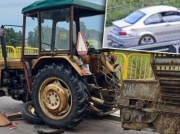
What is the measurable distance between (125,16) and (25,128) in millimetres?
3125

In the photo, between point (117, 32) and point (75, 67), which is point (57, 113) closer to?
point (75, 67)

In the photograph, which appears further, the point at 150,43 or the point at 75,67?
the point at 75,67

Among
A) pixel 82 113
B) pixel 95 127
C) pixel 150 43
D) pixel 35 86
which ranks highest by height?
pixel 150 43

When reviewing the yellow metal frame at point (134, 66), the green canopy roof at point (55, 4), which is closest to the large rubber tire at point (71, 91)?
the green canopy roof at point (55, 4)

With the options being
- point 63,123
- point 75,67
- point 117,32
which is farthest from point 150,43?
point 63,123

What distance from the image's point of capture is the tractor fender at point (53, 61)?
5445 mm

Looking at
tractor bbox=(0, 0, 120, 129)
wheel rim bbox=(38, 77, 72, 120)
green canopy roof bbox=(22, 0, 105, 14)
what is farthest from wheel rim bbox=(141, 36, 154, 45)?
wheel rim bbox=(38, 77, 72, 120)

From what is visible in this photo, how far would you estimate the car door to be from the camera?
3.52 m

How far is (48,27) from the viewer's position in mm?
6004

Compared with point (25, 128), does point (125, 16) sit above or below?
above

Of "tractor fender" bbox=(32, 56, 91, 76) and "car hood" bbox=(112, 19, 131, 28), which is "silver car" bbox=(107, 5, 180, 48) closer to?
"car hood" bbox=(112, 19, 131, 28)

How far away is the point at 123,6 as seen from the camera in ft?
12.4

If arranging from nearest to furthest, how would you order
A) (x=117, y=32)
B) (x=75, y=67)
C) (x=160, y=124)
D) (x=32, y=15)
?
(x=117, y=32)
(x=160, y=124)
(x=75, y=67)
(x=32, y=15)

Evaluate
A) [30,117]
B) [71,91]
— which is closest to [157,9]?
[71,91]
